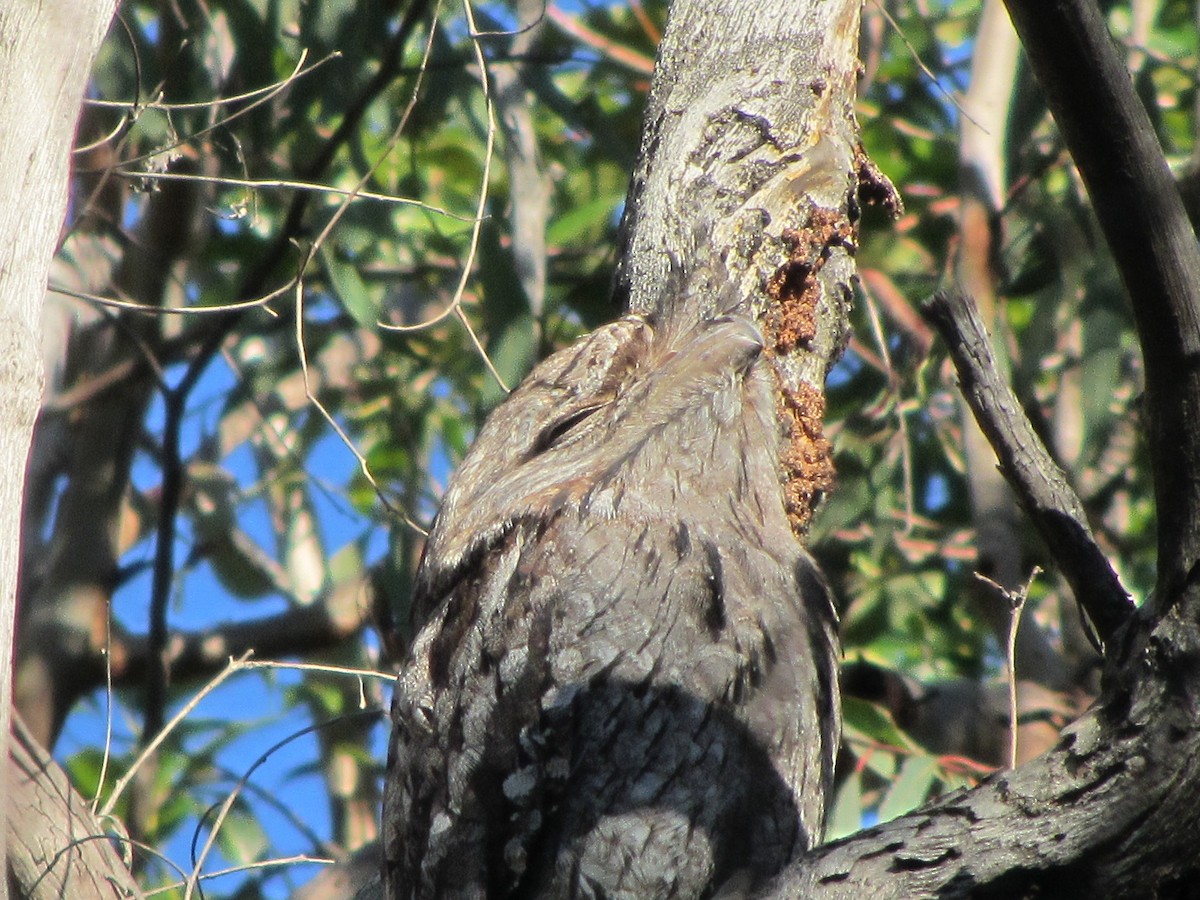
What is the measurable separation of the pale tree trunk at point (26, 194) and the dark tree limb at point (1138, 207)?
45.5 inches

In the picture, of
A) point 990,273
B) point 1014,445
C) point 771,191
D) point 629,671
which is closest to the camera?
point 629,671

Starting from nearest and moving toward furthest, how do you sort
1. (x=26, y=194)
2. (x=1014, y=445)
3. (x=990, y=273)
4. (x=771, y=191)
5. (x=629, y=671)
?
(x=26, y=194)
(x=629, y=671)
(x=1014, y=445)
(x=771, y=191)
(x=990, y=273)

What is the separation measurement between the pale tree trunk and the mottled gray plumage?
577mm

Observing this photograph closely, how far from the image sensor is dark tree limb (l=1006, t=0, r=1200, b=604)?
1580 millimetres

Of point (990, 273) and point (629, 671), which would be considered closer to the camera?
point (629, 671)

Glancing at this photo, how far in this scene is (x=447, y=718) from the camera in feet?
6.51

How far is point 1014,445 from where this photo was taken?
1.99m

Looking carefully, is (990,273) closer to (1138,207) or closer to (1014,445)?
(1014,445)

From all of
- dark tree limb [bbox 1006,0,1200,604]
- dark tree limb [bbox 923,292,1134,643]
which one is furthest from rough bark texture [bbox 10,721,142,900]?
dark tree limb [bbox 1006,0,1200,604]

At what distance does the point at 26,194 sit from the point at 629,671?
962 millimetres

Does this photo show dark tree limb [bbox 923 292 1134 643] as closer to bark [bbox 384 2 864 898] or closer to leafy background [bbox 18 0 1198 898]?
bark [bbox 384 2 864 898]

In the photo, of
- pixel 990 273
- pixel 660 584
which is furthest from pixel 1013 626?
pixel 990 273

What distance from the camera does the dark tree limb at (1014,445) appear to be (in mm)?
1964

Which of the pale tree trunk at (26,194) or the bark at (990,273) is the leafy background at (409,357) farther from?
the pale tree trunk at (26,194)
